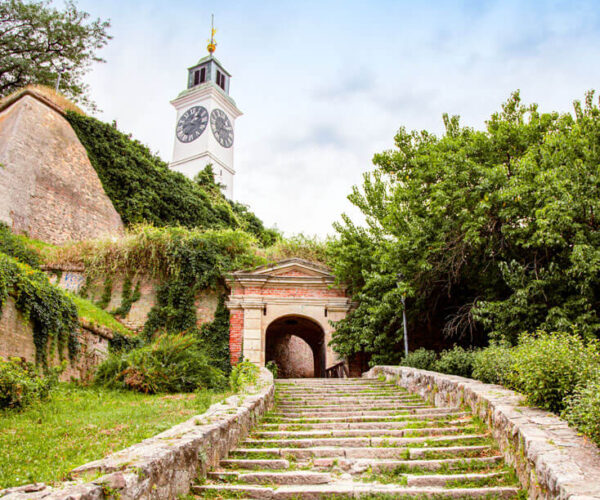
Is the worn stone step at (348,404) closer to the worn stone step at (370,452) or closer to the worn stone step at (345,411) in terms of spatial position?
the worn stone step at (345,411)

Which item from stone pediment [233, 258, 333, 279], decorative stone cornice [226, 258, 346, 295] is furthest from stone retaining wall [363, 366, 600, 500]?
stone pediment [233, 258, 333, 279]

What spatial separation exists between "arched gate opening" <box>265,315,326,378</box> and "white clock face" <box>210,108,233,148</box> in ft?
72.4

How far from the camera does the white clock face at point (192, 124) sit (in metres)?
39.2

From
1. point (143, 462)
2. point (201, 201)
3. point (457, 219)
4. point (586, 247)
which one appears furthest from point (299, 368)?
point (143, 462)

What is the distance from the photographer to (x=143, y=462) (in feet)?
10.5

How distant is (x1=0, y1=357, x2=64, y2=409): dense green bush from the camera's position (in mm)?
7074

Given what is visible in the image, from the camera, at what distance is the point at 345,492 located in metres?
3.95

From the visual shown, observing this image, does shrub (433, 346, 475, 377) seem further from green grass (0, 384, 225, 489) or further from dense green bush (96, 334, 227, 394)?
dense green bush (96, 334, 227, 394)

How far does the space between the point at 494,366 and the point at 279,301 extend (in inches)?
327

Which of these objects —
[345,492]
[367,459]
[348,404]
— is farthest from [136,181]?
[345,492]

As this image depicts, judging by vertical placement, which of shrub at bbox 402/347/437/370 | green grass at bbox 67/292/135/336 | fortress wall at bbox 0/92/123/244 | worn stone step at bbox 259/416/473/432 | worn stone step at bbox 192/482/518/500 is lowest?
worn stone step at bbox 192/482/518/500

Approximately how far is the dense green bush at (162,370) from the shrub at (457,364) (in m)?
5.31

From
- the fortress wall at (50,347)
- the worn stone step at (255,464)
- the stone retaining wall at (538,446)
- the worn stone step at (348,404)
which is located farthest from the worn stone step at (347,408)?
the fortress wall at (50,347)

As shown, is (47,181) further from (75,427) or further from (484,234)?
(484,234)
